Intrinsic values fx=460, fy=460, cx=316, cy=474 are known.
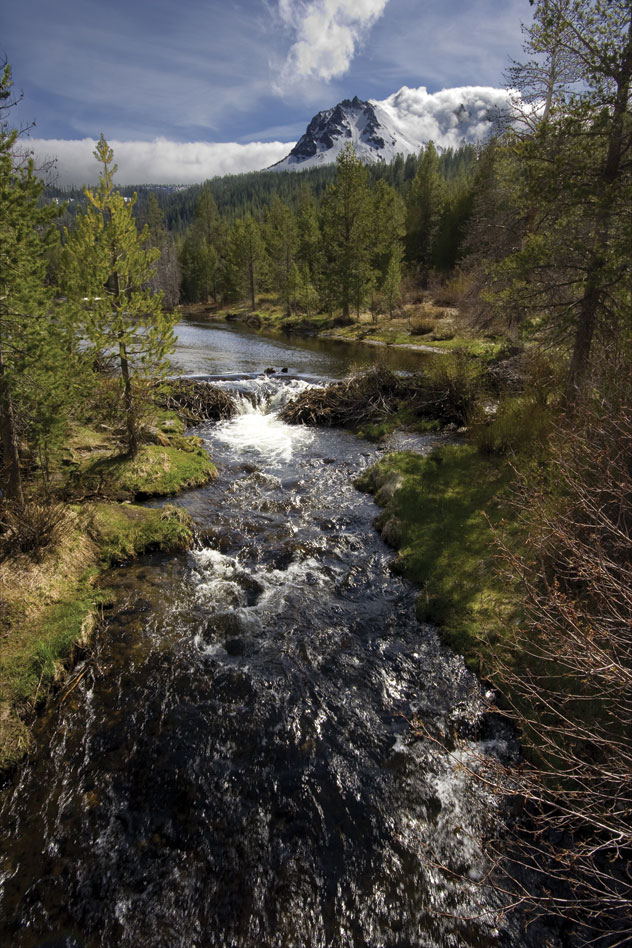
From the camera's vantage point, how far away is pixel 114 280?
12.5 meters

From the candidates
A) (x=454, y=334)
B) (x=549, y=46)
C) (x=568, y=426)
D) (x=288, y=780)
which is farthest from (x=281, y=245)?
(x=288, y=780)

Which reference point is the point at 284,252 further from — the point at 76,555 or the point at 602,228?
the point at 76,555

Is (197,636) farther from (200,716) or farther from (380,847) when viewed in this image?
(380,847)

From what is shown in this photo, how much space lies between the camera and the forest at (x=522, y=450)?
4.56 m

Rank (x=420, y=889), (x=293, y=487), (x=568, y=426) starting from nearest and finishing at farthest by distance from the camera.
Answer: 1. (x=420, y=889)
2. (x=568, y=426)
3. (x=293, y=487)

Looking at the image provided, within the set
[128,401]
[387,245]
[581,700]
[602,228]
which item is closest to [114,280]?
[128,401]

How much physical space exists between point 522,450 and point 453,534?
10.1 ft

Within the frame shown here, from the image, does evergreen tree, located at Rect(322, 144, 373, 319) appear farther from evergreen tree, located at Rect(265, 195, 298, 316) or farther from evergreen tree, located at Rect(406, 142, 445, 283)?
evergreen tree, located at Rect(406, 142, 445, 283)

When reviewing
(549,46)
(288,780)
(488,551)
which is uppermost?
(549,46)

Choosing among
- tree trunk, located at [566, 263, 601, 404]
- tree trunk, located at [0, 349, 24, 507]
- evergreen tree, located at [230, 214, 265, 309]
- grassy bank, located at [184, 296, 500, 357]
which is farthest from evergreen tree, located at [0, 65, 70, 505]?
evergreen tree, located at [230, 214, 265, 309]

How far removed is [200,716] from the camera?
6.56 meters

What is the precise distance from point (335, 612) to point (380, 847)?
398 centimetres

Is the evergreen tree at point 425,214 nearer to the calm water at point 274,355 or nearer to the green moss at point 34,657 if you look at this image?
the calm water at point 274,355

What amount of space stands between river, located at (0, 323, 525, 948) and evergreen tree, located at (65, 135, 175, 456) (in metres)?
5.81
